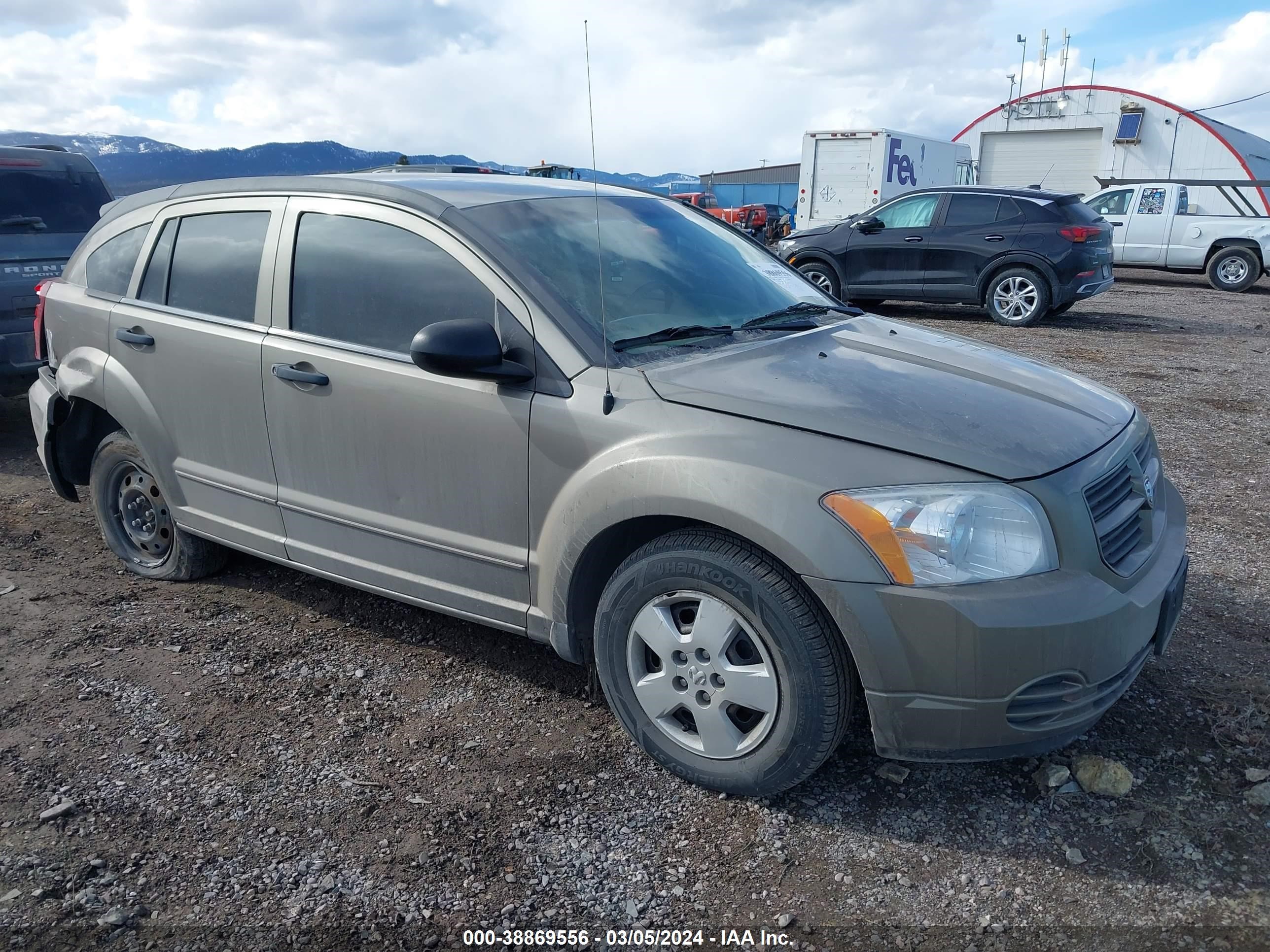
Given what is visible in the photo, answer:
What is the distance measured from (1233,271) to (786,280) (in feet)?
53.0

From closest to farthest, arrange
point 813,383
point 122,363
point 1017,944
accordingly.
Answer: point 1017,944 < point 813,383 < point 122,363

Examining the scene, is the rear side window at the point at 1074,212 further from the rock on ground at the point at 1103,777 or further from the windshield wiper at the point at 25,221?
the windshield wiper at the point at 25,221

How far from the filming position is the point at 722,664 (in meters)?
2.57

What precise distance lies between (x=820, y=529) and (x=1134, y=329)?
1128 cm

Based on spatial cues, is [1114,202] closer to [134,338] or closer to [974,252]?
[974,252]

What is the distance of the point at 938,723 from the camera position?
2375 mm

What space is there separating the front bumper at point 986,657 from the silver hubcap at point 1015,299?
1008 centimetres

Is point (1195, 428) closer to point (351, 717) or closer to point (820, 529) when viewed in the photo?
point (820, 529)

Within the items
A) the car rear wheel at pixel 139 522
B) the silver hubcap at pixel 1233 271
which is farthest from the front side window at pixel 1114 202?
the car rear wheel at pixel 139 522

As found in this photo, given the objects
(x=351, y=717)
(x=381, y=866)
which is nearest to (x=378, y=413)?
(x=351, y=717)

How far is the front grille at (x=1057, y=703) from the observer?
235cm

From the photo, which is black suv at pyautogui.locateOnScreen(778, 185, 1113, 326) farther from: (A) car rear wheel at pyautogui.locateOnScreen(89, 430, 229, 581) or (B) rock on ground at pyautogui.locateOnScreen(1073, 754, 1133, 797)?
(B) rock on ground at pyautogui.locateOnScreen(1073, 754, 1133, 797)

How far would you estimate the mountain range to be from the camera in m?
5.02

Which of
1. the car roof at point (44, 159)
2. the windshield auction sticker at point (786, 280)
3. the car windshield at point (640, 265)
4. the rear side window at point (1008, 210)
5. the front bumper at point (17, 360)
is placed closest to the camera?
the car windshield at point (640, 265)
